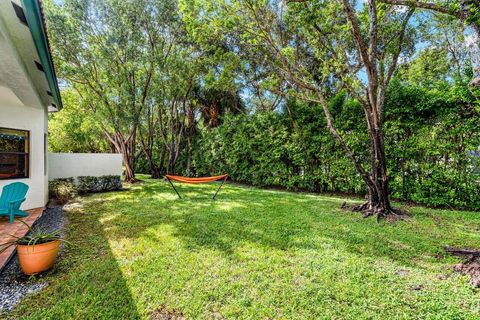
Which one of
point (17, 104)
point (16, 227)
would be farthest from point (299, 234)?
point (17, 104)

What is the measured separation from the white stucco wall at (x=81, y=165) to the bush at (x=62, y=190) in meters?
0.54

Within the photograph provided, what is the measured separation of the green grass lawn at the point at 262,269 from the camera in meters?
2.07

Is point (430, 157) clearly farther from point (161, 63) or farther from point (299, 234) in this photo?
point (161, 63)

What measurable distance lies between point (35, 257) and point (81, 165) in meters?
7.16

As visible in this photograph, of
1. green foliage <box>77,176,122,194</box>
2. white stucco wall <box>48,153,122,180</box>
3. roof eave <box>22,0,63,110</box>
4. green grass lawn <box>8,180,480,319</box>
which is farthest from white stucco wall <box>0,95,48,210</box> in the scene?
roof eave <box>22,0,63,110</box>

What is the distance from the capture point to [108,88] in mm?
10492

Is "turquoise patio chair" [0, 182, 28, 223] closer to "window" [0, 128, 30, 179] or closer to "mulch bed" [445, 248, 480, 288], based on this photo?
"window" [0, 128, 30, 179]

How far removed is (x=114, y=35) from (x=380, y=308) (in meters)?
11.4

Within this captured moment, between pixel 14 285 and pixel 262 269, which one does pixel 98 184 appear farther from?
pixel 262 269

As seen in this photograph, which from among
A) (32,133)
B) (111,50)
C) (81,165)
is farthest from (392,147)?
(111,50)

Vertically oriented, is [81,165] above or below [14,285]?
above

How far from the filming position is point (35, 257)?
260 cm

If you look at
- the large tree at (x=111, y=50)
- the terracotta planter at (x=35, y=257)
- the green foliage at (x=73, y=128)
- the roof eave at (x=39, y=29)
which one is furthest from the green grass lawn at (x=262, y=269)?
the green foliage at (x=73, y=128)

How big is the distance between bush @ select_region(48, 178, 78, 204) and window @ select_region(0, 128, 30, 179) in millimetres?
1305
